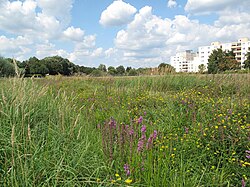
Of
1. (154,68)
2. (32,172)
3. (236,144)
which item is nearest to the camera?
(32,172)

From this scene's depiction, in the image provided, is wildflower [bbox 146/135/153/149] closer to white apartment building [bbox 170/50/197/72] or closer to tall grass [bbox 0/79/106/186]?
tall grass [bbox 0/79/106/186]

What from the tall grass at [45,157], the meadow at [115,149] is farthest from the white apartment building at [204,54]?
the tall grass at [45,157]

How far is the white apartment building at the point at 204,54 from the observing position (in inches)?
3396

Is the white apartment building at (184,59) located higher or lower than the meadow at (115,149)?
higher

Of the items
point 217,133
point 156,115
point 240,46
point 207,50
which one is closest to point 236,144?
point 217,133

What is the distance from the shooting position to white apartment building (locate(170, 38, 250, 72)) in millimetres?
86250

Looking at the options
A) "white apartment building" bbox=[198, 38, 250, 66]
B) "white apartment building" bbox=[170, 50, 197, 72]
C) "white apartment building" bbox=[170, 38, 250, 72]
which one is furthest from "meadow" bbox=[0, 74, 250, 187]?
"white apartment building" bbox=[170, 50, 197, 72]

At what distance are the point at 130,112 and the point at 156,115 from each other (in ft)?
1.60

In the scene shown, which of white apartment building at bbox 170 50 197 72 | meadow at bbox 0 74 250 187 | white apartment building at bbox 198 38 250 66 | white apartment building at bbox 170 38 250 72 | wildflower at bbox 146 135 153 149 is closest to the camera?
meadow at bbox 0 74 250 187

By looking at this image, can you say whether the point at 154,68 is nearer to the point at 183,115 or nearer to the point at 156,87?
the point at 156,87

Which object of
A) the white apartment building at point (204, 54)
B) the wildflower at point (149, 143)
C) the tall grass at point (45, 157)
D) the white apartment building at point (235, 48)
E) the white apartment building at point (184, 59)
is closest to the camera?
the tall grass at point (45, 157)

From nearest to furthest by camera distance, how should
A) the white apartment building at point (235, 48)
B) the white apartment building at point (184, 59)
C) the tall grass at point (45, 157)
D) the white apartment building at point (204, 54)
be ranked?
the tall grass at point (45, 157) → the white apartment building at point (235, 48) → the white apartment building at point (204, 54) → the white apartment building at point (184, 59)

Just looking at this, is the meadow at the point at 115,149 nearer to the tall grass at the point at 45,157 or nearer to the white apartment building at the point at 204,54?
the tall grass at the point at 45,157

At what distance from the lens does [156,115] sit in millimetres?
3469
